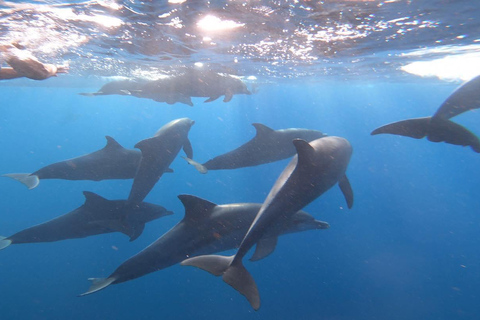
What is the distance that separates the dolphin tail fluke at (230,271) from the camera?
17.2 feet

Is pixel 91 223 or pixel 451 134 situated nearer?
pixel 451 134

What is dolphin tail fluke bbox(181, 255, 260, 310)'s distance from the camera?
17.2 feet

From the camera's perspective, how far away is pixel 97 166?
1067 centimetres

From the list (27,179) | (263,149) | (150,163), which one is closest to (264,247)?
(263,149)

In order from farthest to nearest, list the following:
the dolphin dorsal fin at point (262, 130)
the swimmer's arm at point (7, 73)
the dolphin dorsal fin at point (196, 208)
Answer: the dolphin dorsal fin at point (262, 130), the dolphin dorsal fin at point (196, 208), the swimmer's arm at point (7, 73)

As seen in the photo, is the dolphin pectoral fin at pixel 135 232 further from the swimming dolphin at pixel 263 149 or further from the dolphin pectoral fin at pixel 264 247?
the dolphin pectoral fin at pixel 264 247

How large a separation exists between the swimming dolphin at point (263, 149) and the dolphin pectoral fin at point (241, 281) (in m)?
5.15

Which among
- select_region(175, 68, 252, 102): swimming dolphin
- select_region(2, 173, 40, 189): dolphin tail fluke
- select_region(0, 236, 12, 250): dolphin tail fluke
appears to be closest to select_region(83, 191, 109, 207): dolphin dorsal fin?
select_region(2, 173, 40, 189): dolphin tail fluke

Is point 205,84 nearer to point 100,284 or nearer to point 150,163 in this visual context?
point 150,163

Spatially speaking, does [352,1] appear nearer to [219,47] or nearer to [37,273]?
[219,47]

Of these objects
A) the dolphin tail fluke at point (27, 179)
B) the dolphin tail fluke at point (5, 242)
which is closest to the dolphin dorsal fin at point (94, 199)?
the dolphin tail fluke at point (27, 179)

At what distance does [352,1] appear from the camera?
9375 millimetres

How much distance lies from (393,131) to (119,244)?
30363 mm

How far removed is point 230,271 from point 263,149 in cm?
562
